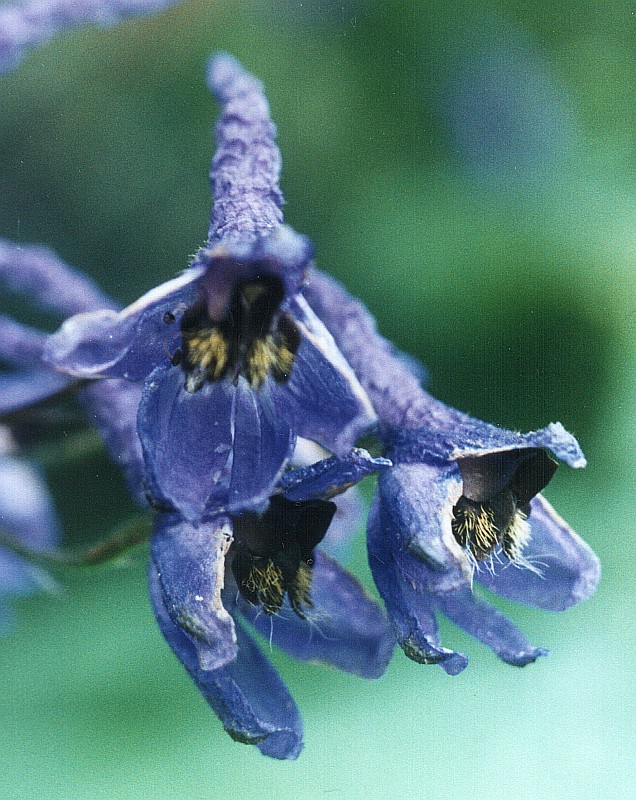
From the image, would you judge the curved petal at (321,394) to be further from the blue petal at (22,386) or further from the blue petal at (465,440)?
the blue petal at (22,386)

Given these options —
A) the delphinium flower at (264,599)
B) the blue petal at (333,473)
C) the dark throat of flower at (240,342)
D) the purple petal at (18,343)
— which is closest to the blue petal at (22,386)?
the purple petal at (18,343)

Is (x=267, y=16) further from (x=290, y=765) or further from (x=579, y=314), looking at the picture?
(x=290, y=765)

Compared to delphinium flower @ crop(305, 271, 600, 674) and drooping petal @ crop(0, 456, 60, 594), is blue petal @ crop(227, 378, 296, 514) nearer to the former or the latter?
delphinium flower @ crop(305, 271, 600, 674)

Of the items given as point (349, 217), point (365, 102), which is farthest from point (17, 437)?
point (365, 102)

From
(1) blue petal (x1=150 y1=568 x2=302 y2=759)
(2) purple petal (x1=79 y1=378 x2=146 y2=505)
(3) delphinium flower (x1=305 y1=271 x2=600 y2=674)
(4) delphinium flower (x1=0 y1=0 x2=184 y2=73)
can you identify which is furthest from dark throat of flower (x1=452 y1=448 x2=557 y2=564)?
(4) delphinium flower (x1=0 y1=0 x2=184 y2=73)

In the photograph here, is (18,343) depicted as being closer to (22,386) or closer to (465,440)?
(22,386)

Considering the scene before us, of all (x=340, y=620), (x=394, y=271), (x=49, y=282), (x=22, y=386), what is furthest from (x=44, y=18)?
(x=394, y=271)
